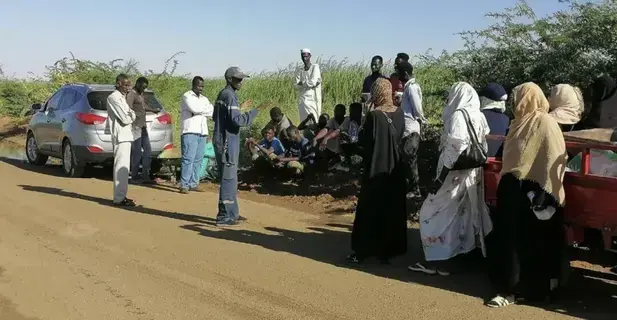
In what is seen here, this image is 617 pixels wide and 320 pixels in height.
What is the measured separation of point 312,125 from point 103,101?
4036mm

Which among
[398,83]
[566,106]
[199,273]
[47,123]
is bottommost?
[199,273]

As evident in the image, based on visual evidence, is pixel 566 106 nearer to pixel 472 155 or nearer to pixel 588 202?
pixel 472 155

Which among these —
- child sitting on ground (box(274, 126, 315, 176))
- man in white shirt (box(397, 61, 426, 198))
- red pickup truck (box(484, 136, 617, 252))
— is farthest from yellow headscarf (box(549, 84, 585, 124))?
child sitting on ground (box(274, 126, 315, 176))

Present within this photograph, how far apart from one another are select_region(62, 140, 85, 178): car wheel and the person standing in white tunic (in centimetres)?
446

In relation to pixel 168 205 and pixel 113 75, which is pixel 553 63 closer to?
pixel 168 205

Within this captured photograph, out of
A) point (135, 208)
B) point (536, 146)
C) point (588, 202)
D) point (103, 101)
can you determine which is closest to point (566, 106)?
point (536, 146)

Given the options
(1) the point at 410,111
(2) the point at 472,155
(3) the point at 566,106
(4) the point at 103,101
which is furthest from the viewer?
(4) the point at 103,101

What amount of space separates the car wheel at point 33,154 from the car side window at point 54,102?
45.4 inches

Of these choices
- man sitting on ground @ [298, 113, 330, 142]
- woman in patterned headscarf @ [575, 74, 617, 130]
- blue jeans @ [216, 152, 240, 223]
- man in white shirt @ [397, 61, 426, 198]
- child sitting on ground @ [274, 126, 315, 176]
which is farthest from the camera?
man sitting on ground @ [298, 113, 330, 142]

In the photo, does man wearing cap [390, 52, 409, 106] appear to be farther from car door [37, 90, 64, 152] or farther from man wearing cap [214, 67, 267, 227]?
car door [37, 90, 64, 152]

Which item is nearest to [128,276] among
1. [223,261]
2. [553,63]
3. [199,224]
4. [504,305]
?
[223,261]

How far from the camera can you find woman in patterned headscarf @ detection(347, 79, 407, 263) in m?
7.17

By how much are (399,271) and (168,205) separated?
4980mm

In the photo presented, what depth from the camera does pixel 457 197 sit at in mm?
6695
